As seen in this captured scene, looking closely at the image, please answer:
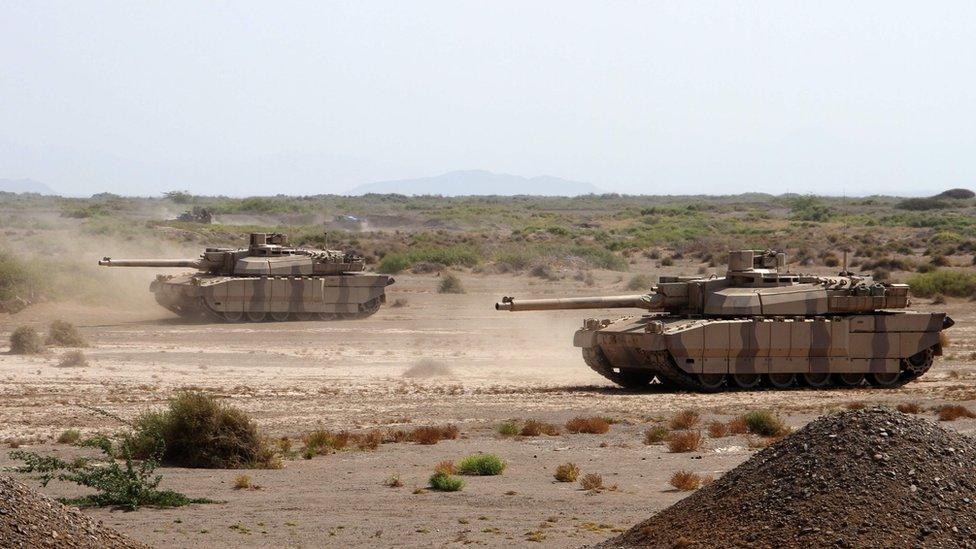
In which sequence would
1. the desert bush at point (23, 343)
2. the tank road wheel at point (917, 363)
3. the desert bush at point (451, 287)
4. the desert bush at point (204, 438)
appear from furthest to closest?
the desert bush at point (451, 287) < the desert bush at point (23, 343) < the tank road wheel at point (917, 363) < the desert bush at point (204, 438)

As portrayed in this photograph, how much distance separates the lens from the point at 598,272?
5588 cm

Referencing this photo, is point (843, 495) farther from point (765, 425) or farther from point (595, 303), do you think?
point (595, 303)

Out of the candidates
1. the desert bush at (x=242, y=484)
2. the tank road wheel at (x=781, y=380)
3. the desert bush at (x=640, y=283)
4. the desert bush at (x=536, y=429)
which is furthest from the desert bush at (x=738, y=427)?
the desert bush at (x=640, y=283)

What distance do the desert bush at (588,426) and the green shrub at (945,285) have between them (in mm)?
26712

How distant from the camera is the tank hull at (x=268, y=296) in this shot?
38281 mm

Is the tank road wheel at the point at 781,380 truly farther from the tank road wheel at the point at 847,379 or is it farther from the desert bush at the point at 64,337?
the desert bush at the point at 64,337

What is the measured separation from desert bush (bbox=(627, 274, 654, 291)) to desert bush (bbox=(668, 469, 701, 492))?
32.9 m

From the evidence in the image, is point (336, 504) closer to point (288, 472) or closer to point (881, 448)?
point (288, 472)

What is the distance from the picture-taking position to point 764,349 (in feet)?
81.3

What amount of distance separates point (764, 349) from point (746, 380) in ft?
2.32

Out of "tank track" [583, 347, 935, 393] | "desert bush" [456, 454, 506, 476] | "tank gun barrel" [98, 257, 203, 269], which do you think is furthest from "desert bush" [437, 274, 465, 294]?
Answer: "desert bush" [456, 454, 506, 476]

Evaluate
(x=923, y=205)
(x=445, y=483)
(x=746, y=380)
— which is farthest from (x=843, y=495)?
(x=923, y=205)

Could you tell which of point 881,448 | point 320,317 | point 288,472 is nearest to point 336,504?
point 288,472

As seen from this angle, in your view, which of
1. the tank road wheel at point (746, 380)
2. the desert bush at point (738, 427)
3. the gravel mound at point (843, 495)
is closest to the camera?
the gravel mound at point (843, 495)
